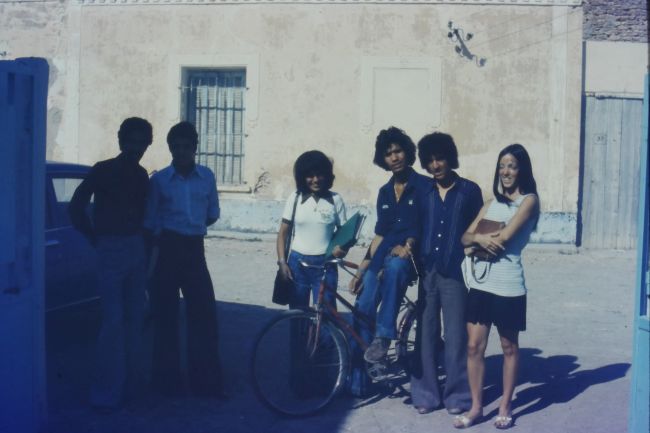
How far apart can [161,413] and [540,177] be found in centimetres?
969

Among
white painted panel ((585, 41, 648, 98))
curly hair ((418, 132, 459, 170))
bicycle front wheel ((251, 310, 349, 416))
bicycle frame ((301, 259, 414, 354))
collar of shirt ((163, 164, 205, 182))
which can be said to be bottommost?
bicycle front wheel ((251, 310, 349, 416))

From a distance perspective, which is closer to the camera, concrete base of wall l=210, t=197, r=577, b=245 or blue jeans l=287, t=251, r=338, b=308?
blue jeans l=287, t=251, r=338, b=308

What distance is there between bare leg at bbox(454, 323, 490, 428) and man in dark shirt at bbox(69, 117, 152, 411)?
2.27 meters

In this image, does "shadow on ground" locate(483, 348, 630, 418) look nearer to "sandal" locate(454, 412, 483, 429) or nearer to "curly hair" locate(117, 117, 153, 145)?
"sandal" locate(454, 412, 483, 429)

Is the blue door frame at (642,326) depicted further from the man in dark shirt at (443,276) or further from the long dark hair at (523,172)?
the man in dark shirt at (443,276)

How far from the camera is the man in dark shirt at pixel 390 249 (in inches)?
219

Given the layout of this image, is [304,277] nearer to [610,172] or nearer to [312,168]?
[312,168]

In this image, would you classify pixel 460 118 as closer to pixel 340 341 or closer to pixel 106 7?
pixel 106 7

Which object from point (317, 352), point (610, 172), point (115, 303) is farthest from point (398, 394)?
point (610, 172)

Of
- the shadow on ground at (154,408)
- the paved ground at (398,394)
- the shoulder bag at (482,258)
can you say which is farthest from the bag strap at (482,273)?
the shadow on ground at (154,408)

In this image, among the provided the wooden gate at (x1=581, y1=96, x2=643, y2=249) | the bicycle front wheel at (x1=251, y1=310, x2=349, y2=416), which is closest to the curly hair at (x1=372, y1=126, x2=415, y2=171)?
the bicycle front wheel at (x1=251, y1=310, x2=349, y2=416)

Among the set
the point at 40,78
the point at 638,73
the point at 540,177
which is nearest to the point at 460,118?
the point at 540,177

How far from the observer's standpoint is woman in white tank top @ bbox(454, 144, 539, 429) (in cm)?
525

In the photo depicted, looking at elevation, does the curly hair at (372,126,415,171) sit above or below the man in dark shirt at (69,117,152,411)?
above
